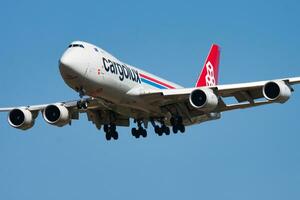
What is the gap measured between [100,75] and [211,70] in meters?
17.6

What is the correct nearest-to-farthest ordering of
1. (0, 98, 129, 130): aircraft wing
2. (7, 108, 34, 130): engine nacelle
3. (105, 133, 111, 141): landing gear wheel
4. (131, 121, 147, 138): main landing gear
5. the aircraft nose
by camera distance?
the aircraft nose → (0, 98, 129, 130): aircraft wing → (7, 108, 34, 130): engine nacelle → (131, 121, 147, 138): main landing gear → (105, 133, 111, 141): landing gear wheel

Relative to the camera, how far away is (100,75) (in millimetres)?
46906

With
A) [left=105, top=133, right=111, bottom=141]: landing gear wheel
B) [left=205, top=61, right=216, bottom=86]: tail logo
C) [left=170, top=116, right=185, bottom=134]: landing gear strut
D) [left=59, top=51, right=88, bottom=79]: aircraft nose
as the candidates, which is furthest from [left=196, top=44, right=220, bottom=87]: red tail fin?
[left=59, top=51, right=88, bottom=79]: aircraft nose

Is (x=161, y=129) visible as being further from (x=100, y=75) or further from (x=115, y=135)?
(x=100, y=75)

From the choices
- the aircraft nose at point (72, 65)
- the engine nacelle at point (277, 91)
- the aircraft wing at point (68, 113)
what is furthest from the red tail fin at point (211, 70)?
the aircraft nose at point (72, 65)

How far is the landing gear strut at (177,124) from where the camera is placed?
5219cm

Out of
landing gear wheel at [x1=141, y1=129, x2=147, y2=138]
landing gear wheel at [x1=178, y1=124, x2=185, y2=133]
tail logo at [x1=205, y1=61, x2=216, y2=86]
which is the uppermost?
tail logo at [x1=205, y1=61, x2=216, y2=86]

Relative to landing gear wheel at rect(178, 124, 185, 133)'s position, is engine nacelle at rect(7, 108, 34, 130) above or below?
above

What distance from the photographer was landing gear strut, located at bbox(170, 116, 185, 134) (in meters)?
52.2

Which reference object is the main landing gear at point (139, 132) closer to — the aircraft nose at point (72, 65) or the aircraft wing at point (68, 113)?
the aircraft wing at point (68, 113)

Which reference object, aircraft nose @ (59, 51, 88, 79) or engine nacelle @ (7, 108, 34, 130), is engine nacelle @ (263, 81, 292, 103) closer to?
aircraft nose @ (59, 51, 88, 79)

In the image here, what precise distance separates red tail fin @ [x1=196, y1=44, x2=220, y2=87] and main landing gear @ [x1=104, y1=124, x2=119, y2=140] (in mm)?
8431

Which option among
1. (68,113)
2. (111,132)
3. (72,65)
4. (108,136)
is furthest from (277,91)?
(68,113)

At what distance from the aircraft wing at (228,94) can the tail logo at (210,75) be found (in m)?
9.45
